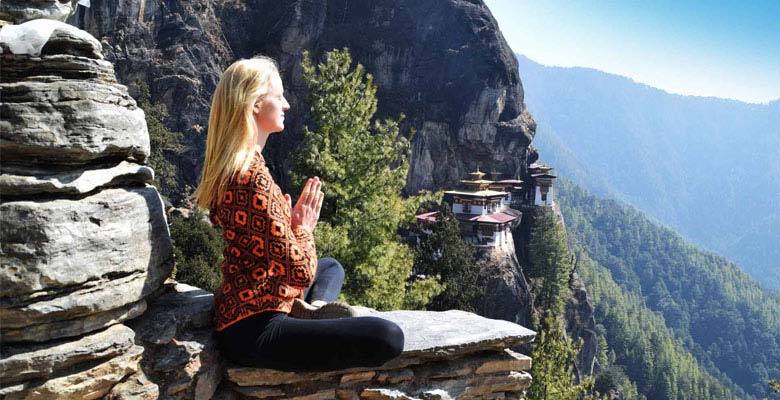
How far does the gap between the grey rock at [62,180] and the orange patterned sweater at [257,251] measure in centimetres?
66

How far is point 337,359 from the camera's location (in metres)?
3.16

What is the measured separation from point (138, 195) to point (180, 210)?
1132 inches

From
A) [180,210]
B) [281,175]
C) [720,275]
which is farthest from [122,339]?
[720,275]

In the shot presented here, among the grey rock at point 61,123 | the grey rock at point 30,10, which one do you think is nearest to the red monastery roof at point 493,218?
the grey rock at point 30,10

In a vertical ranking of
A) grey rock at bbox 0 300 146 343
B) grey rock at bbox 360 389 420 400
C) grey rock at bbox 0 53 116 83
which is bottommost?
grey rock at bbox 360 389 420 400

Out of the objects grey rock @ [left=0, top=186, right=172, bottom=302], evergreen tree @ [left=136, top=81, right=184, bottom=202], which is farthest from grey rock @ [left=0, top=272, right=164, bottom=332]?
evergreen tree @ [left=136, top=81, right=184, bottom=202]

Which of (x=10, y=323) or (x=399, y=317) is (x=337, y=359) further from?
(x=10, y=323)

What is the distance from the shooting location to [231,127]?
10.5 ft

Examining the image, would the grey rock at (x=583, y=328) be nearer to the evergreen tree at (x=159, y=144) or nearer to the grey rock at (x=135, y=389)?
the evergreen tree at (x=159, y=144)

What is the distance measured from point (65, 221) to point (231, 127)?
112cm

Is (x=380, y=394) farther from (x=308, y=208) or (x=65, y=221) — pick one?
(x=65, y=221)

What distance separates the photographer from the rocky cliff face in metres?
41.4

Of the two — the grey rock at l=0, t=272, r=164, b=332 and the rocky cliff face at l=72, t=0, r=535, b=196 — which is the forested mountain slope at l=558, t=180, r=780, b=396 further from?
the grey rock at l=0, t=272, r=164, b=332

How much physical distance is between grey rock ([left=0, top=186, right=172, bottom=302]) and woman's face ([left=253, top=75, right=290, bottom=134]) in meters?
0.97
